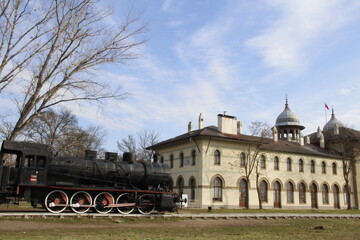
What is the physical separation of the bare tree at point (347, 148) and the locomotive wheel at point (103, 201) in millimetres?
31325

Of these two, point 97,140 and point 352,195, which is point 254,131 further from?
point 97,140

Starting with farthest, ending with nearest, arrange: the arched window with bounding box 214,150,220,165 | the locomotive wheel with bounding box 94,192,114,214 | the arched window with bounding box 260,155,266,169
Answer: the arched window with bounding box 260,155,266,169 → the arched window with bounding box 214,150,220,165 → the locomotive wheel with bounding box 94,192,114,214

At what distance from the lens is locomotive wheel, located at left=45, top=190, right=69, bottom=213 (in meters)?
15.9

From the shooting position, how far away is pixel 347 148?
1710 inches

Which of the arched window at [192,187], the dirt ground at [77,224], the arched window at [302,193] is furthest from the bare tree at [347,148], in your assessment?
the dirt ground at [77,224]

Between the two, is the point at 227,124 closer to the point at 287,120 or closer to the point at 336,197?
the point at 336,197

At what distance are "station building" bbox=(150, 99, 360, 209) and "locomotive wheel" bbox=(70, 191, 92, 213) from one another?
1669cm

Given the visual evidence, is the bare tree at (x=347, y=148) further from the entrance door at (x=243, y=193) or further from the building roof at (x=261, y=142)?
the entrance door at (x=243, y=193)

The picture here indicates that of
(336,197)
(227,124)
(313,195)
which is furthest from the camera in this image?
(336,197)

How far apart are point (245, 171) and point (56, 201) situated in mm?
22275

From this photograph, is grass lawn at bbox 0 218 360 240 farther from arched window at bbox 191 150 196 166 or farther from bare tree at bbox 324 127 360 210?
bare tree at bbox 324 127 360 210

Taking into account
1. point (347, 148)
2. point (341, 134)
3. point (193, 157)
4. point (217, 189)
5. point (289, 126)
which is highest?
point (289, 126)

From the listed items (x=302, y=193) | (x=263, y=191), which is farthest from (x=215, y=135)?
(x=302, y=193)

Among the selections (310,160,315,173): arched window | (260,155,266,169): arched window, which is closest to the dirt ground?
(260,155,266,169): arched window
